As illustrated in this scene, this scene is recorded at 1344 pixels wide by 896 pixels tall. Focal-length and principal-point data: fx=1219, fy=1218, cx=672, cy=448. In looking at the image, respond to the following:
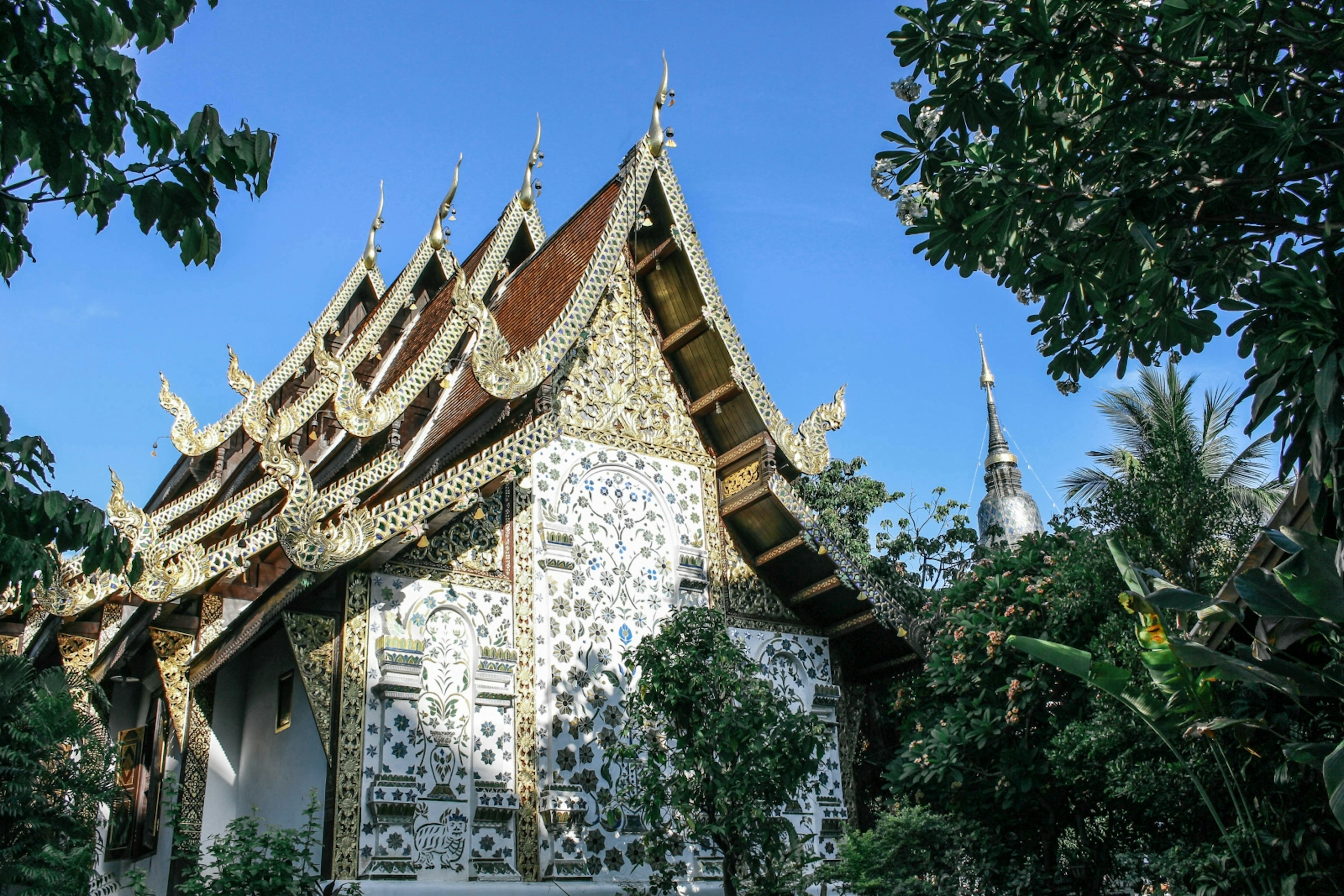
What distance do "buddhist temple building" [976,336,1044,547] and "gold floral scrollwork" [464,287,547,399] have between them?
51.7ft

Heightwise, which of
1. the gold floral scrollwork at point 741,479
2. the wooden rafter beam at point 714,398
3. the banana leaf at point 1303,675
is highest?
the wooden rafter beam at point 714,398

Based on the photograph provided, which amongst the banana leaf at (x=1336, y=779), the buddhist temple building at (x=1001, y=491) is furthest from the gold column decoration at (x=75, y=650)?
the buddhist temple building at (x=1001, y=491)

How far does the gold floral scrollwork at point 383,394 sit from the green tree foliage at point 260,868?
95.8 inches

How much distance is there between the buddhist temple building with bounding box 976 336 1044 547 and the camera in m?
23.1

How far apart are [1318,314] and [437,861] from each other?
5505mm

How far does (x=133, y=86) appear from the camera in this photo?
10.9 feet

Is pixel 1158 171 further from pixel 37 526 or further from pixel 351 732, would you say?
pixel 351 732

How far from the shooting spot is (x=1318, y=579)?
5.59 m

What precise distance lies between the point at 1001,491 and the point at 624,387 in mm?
15862

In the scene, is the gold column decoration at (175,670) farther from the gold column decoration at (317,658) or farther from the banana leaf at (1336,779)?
the banana leaf at (1336,779)

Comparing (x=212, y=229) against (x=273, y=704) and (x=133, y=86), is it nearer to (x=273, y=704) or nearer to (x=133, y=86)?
(x=133, y=86)

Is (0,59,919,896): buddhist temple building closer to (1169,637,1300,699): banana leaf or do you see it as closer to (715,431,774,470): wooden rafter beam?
(715,431,774,470): wooden rafter beam

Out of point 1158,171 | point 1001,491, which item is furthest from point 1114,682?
point 1001,491

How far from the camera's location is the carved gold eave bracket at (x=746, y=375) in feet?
31.0
